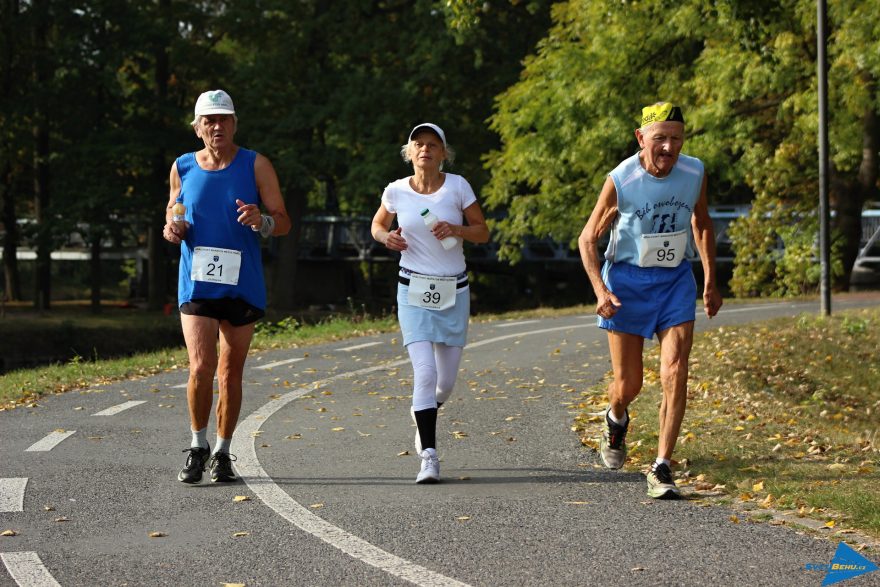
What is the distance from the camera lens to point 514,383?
507 inches

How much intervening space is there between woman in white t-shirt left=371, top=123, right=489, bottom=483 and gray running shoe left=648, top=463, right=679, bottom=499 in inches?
52.0

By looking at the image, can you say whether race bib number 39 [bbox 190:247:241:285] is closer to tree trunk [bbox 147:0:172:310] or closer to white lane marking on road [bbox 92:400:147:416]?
white lane marking on road [bbox 92:400:147:416]

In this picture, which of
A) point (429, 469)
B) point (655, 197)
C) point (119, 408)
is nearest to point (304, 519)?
point (429, 469)

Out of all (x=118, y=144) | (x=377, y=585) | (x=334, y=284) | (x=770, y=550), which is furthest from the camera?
(x=334, y=284)

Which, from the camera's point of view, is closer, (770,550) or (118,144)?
(770,550)

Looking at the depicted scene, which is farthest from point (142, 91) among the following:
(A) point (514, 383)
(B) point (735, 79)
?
(A) point (514, 383)

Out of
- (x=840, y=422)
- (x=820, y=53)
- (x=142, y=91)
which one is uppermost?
(x=142, y=91)

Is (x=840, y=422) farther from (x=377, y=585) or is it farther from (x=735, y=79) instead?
(x=735, y=79)

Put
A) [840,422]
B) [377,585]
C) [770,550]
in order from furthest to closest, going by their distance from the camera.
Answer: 1. [840,422]
2. [770,550]
3. [377,585]

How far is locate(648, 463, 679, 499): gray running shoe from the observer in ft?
22.7

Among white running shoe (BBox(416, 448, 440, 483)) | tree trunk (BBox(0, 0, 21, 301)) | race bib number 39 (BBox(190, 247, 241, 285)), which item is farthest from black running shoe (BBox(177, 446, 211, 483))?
tree trunk (BBox(0, 0, 21, 301))

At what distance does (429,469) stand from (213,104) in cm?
234

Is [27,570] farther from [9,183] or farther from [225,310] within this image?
[9,183]

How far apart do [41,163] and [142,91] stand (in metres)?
3.58
